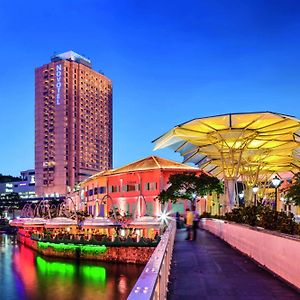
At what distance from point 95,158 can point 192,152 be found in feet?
428

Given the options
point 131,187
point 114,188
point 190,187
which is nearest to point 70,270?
point 190,187

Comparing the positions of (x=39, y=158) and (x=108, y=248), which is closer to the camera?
(x=108, y=248)

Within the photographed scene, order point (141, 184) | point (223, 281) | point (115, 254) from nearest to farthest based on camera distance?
point (223, 281)
point (115, 254)
point (141, 184)

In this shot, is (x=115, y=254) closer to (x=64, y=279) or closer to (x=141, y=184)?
(x=64, y=279)

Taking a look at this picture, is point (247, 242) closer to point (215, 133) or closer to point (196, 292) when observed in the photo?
point (196, 292)

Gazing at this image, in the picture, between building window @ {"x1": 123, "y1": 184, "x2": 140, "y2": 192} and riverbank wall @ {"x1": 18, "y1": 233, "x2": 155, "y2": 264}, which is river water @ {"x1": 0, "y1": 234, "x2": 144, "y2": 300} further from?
building window @ {"x1": 123, "y1": 184, "x2": 140, "y2": 192}

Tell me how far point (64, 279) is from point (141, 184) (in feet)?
108

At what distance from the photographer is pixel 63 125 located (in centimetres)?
16062

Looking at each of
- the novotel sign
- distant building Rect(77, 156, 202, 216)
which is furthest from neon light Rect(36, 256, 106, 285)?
the novotel sign

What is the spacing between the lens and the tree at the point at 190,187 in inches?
2302

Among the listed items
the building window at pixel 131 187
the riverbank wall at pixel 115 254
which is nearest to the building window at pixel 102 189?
the building window at pixel 131 187

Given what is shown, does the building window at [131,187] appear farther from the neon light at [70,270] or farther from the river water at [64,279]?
the neon light at [70,270]

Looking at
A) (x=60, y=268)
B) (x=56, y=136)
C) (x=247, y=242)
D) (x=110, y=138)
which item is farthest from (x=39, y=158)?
(x=247, y=242)

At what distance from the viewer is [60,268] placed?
53344 millimetres
